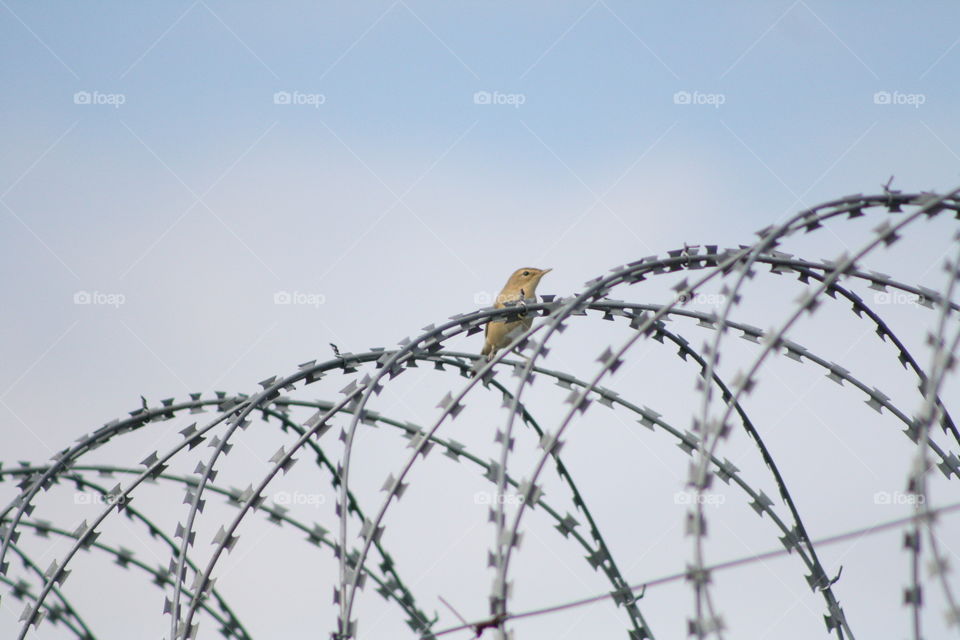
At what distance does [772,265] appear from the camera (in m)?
8.77

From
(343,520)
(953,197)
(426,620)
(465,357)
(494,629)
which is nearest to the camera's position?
(494,629)

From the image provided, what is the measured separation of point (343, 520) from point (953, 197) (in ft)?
16.0

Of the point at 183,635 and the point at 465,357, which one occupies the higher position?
the point at 465,357

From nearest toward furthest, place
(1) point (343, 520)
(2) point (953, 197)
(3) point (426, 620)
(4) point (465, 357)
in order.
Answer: (2) point (953, 197), (1) point (343, 520), (4) point (465, 357), (3) point (426, 620)

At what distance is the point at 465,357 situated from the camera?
9.59 metres

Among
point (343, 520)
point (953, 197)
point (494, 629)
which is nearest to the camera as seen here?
point (494, 629)

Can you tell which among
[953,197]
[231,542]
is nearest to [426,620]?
[231,542]

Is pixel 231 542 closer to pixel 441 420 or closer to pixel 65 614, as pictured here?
pixel 441 420

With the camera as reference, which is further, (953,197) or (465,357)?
(465,357)

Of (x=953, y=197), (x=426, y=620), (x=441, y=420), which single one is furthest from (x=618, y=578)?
(x=953, y=197)

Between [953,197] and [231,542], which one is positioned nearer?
[953,197]

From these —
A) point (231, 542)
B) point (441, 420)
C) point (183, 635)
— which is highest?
point (441, 420)

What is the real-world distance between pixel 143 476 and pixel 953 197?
6807mm

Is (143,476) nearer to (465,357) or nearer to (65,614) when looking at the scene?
(65,614)
